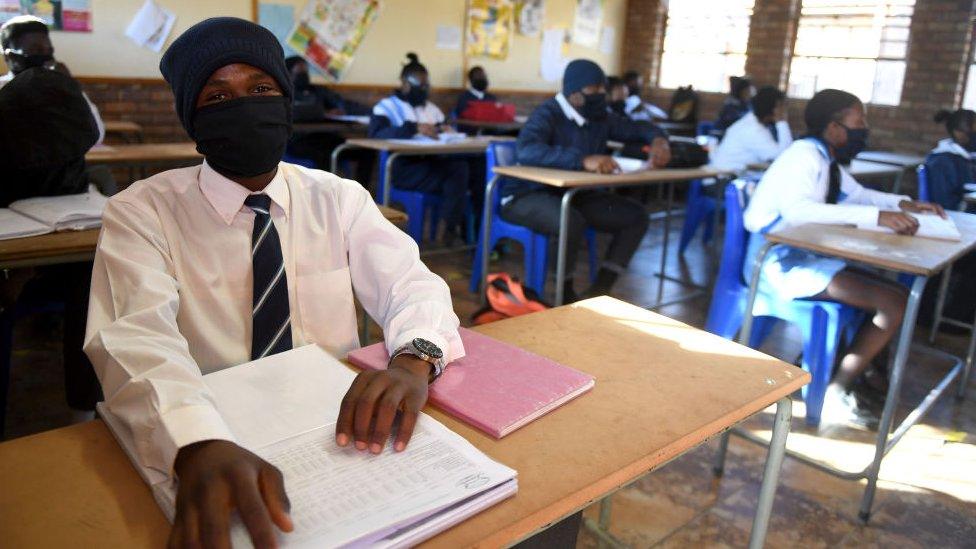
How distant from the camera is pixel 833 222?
2652 mm

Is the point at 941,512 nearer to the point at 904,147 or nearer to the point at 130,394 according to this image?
the point at 130,394

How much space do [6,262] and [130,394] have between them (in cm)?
111

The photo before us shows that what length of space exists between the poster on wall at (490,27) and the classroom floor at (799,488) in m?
5.60

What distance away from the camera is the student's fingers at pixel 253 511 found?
67 cm

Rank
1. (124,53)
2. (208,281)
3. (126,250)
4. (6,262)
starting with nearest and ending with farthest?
(126,250), (208,281), (6,262), (124,53)

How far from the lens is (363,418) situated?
2.85 ft

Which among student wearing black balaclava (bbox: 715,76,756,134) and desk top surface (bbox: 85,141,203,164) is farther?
student wearing black balaclava (bbox: 715,76,756,134)

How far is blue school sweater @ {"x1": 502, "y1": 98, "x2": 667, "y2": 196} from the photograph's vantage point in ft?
12.0

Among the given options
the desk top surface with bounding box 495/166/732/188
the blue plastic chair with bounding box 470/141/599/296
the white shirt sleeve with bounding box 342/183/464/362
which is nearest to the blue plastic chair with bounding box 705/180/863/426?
the desk top surface with bounding box 495/166/732/188

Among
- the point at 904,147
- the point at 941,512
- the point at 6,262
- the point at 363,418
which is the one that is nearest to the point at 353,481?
the point at 363,418

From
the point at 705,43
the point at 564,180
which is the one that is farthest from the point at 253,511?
the point at 705,43

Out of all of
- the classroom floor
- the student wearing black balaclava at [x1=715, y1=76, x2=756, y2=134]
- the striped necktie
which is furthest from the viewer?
the student wearing black balaclava at [x1=715, y1=76, x2=756, y2=134]

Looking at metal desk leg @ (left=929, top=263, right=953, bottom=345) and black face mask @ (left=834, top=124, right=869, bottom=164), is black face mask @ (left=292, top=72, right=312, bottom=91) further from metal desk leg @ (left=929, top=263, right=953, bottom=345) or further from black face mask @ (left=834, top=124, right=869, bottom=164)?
metal desk leg @ (left=929, top=263, right=953, bottom=345)

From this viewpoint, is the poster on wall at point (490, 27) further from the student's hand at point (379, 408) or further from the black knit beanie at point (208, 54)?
the student's hand at point (379, 408)
